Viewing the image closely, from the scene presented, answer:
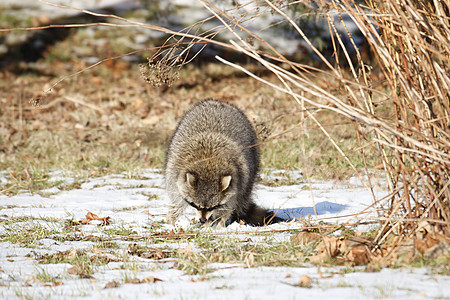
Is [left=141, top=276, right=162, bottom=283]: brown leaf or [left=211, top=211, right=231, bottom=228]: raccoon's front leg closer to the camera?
[left=141, top=276, right=162, bottom=283]: brown leaf

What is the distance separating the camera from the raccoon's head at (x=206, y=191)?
205 inches

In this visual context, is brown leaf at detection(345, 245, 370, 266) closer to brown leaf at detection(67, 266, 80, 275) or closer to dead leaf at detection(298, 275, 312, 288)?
dead leaf at detection(298, 275, 312, 288)

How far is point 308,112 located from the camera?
3.88 metres

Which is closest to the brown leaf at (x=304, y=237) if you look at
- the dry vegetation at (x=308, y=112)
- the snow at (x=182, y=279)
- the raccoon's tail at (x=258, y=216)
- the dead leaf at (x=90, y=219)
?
the snow at (x=182, y=279)

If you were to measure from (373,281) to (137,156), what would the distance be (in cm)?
639

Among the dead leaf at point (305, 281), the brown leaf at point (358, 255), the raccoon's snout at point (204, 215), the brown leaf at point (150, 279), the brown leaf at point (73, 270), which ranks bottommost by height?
the brown leaf at point (73, 270)

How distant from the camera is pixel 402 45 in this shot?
359 cm

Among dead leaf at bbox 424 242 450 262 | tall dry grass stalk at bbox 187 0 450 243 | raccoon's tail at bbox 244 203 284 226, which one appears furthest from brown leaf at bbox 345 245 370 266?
raccoon's tail at bbox 244 203 284 226

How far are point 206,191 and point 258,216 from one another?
0.71m

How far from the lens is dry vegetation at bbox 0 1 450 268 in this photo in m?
3.44

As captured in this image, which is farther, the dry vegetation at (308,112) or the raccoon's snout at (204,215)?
the raccoon's snout at (204,215)

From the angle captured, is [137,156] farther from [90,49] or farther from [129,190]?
[90,49]

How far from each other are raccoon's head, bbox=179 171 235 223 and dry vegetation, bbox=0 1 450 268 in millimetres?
788

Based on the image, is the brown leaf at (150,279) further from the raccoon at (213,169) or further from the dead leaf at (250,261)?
the raccoon at (213,169)
